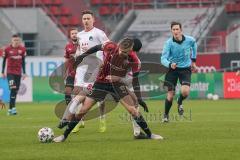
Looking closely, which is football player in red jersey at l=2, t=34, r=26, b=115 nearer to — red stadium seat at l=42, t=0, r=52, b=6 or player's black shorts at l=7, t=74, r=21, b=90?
player's black shorts at l=7, t=74, r=21, b=90

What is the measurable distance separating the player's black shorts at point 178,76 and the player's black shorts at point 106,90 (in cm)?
543

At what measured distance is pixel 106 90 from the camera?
13.5 m

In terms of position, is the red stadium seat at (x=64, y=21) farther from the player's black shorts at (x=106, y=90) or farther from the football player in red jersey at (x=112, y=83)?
the player's black shorts at (x=106, y=90)

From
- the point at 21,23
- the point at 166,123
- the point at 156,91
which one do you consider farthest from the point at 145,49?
the point at 166,123

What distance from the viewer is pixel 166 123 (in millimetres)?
18266

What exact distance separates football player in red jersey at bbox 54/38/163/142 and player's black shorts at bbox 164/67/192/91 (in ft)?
17.4

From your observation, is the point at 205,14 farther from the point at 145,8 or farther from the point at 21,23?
the point at 21,23

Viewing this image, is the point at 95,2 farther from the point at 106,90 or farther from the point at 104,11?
the point at 106,90

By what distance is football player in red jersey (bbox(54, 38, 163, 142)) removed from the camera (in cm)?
1312

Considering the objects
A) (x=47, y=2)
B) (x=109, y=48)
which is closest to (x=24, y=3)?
(x=47, y=2)

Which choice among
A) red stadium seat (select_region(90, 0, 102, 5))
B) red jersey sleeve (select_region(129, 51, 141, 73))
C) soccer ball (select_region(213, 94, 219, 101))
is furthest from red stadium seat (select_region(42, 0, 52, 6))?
red jersey sleeve (select_region(129, 51, 141, 73))

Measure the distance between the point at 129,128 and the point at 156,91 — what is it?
15305mm

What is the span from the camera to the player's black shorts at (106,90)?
13.4m

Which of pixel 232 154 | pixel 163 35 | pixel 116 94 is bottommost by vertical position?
pixel 232 154
